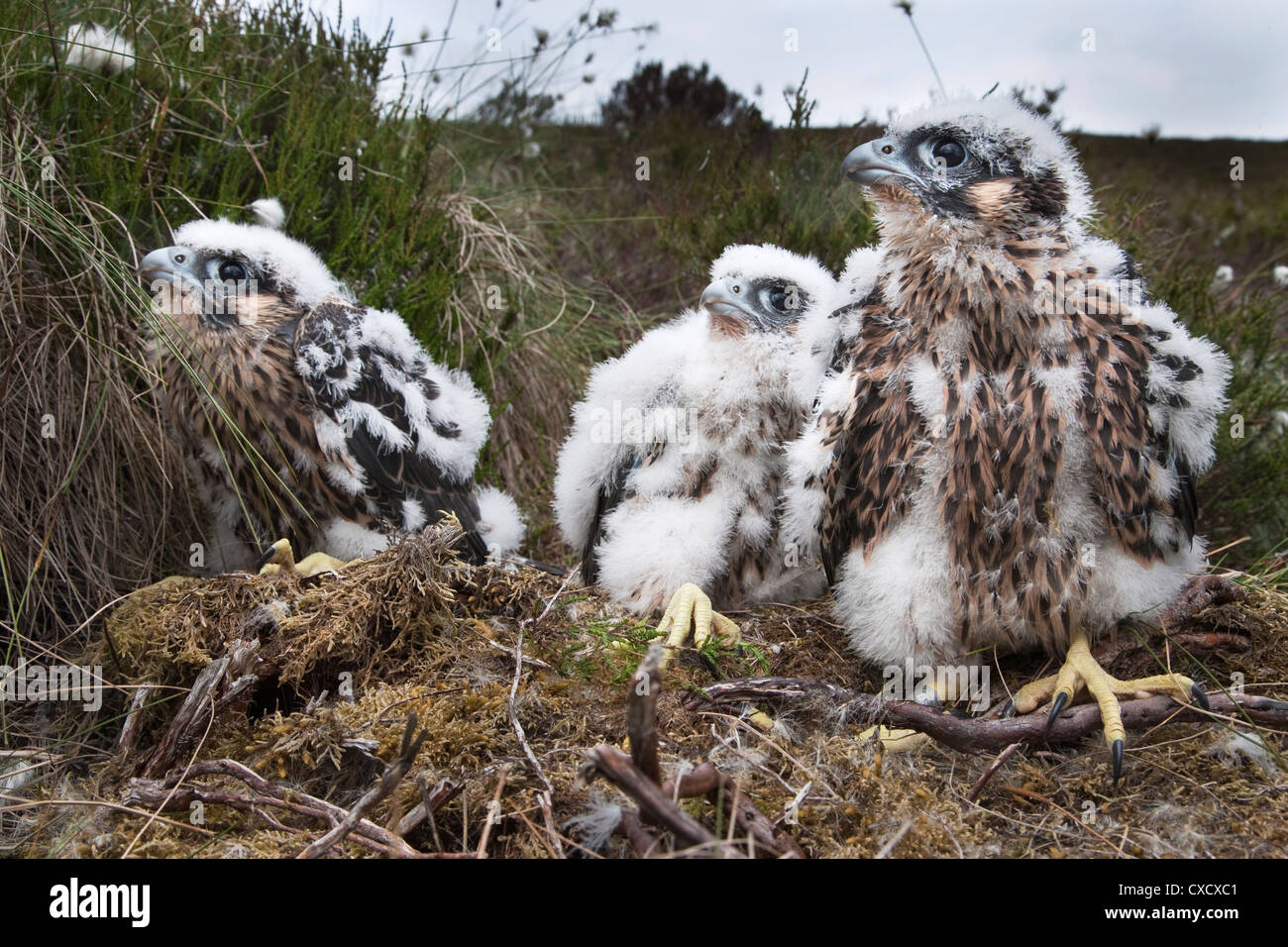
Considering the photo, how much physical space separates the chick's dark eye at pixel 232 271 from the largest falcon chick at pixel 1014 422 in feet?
7.35

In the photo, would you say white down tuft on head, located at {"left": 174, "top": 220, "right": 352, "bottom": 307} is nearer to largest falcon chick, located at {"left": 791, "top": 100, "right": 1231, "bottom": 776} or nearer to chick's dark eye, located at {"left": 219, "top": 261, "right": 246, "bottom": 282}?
chick's dark eye, located at {"left": 219, "top": 261, "right": 246, "bottom": 282}

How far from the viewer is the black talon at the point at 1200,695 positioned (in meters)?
2.46

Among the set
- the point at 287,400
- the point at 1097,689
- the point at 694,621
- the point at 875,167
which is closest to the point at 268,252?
the point at 287,400

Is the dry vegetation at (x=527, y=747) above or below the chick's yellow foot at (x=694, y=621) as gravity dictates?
below

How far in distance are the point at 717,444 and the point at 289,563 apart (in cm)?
154

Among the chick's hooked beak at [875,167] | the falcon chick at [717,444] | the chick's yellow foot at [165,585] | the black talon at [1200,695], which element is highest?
the chick's hooked beak at [875,167]

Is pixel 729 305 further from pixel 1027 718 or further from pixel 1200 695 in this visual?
pixel 1200 695

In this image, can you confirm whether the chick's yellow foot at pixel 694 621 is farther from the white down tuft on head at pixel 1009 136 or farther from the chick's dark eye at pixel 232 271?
the chick's dark eye at pixel 232 271

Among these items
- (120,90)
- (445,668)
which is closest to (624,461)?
(445,668)

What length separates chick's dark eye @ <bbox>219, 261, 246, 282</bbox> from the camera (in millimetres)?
3496

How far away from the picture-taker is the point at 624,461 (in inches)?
142

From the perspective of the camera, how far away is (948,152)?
8.79 feet

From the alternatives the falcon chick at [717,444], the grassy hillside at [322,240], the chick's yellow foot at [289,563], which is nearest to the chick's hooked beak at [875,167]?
the falcon chick at [717,444]

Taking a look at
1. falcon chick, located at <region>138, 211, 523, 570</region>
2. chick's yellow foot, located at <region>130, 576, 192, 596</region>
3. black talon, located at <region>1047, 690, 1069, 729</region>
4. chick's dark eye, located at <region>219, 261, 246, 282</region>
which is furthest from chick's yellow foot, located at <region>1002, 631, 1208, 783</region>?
chick's dark eye, located at <region>219, 261, 246, 282</region>
